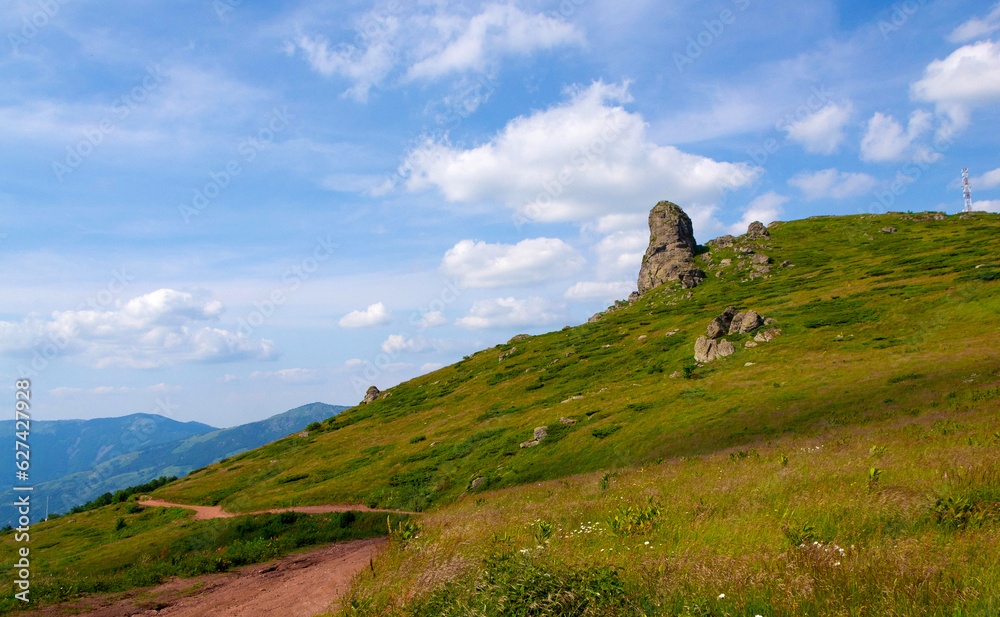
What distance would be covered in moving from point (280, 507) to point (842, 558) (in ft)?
169

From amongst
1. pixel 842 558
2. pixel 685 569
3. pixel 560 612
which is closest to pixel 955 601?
pixel 842 558

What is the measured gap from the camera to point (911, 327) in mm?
52625

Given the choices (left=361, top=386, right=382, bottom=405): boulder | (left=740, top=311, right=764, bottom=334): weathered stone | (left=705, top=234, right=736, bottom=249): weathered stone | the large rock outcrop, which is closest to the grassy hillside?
(left=740, top=311, right=764, bottom=334): weathered stone

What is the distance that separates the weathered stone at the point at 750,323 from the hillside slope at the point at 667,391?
221 centimetres

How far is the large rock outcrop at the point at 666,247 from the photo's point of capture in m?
157

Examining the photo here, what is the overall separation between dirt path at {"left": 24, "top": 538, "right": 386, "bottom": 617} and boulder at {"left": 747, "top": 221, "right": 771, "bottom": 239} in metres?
170

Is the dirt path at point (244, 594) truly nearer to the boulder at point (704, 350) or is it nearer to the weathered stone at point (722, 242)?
the boulder at point (704, 350)

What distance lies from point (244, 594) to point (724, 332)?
215 feet

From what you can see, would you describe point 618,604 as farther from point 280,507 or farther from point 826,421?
point 280,507

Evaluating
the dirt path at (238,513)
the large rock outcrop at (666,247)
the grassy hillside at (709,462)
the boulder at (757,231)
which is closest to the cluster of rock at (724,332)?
the grassy hillside at (709,462)

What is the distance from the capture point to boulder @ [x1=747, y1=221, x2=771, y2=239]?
158375 mm

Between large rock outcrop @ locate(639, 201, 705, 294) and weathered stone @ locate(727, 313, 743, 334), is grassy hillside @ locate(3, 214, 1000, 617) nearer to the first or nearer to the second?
weathered stone @ locate(727, 313, 743, 334)

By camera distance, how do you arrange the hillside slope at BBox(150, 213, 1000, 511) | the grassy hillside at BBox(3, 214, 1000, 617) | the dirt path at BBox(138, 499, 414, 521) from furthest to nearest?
the dirt path at BBox(138, 499, 414, 521), the hillside slope at BBox(150, 213, 1000, 511), the grassy hillside at BBox(3, 214, 1000, 617)

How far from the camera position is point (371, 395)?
4921 inches
